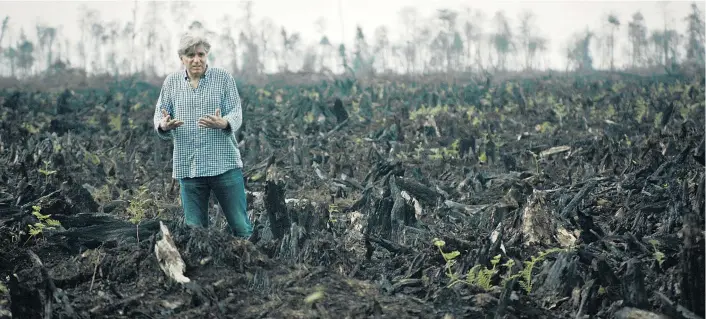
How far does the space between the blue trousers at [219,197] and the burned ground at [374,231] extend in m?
0.14

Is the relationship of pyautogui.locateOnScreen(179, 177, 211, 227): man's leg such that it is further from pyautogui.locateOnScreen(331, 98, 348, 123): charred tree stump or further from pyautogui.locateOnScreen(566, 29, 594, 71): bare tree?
pyautogui.locateOnScreen(566, 29, 594, 71): bare tree

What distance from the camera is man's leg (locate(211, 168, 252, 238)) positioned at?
14.0ft

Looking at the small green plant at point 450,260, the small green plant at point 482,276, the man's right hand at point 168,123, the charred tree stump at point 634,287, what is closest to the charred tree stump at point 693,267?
the charred tree stump at point 634,287

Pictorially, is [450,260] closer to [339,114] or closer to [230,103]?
[230,103]

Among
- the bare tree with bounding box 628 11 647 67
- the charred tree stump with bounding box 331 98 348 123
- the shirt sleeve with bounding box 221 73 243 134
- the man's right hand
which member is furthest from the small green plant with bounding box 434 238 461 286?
the bare tree with bounding box 628 11 647 67

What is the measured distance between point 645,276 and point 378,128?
8.30 m

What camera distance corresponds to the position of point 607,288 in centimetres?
341

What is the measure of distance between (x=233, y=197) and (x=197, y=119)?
58cm

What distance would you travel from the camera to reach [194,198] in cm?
431

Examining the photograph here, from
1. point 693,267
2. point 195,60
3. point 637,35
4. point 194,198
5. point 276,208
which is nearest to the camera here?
point 693,267

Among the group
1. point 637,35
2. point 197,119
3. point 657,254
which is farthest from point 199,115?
point 637,35

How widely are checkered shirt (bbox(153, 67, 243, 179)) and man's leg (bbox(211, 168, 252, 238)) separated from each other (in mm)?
112

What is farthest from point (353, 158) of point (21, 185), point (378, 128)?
point (21, 185)

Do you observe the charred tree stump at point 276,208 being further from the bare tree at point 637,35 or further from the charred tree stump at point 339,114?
the bare tree at point 637,35
